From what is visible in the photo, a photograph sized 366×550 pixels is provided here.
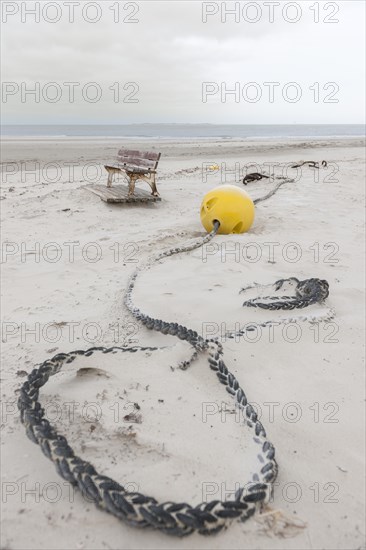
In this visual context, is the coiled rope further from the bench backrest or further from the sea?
the sea

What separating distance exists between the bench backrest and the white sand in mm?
3374

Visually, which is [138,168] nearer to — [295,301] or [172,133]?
[295,301]

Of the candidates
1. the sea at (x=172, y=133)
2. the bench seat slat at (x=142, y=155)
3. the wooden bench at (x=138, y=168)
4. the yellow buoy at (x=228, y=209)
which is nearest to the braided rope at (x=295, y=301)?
the yellow buoy at (x=228, y=209)

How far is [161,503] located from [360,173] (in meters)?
11.2

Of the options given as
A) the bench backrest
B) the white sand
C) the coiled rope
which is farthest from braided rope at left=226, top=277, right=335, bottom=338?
the bench backrest

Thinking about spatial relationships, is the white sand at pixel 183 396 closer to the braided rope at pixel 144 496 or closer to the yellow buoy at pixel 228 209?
the braided rope at pixel 144 496

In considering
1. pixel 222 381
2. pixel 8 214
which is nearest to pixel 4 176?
pixel 8 214

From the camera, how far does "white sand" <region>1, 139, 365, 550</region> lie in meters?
1.55

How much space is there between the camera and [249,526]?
1.52 m

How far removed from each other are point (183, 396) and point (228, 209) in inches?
137

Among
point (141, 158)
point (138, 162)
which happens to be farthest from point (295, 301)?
point (141, 158)

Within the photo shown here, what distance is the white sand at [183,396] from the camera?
1548 mm

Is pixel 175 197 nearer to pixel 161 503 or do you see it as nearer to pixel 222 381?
pixel 222 381

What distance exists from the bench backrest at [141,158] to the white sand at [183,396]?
3.37 meters
